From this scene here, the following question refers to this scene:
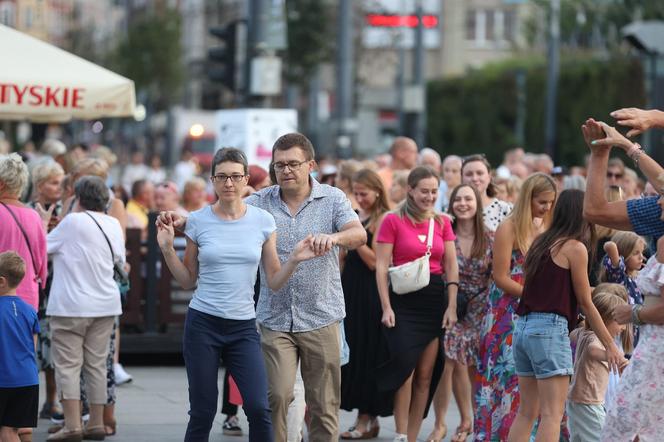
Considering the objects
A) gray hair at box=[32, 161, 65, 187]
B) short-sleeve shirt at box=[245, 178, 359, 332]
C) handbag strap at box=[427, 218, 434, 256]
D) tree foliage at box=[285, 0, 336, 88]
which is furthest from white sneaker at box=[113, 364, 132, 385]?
tree foliage at box=[285, 0, 336, 88]

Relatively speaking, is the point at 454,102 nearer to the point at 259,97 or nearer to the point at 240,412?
the point at 259,97

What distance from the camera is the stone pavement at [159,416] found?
33.6ft

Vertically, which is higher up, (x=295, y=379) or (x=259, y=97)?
(x=259, y=97)

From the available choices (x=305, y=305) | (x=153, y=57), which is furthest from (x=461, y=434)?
(x=153, y=57)

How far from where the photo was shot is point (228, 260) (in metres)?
Answer: 7.63

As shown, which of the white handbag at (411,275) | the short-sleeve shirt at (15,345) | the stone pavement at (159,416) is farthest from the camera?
the stone pavement at (159,416)

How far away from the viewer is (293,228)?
7891 millimetres

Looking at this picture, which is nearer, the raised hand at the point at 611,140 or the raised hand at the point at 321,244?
the raised hand at the point at 611,140

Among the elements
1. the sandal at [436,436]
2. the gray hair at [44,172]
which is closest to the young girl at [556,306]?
the sandal at [436,436]

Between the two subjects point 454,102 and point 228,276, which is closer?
point 228,276

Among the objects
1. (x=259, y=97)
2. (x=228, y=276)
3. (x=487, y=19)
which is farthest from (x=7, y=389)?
(x=487, y=19)

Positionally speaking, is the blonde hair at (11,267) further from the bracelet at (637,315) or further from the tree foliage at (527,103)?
the tree foliage at (527,103)

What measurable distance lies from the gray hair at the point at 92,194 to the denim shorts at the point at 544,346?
10.0ft

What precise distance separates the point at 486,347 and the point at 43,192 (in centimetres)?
371
